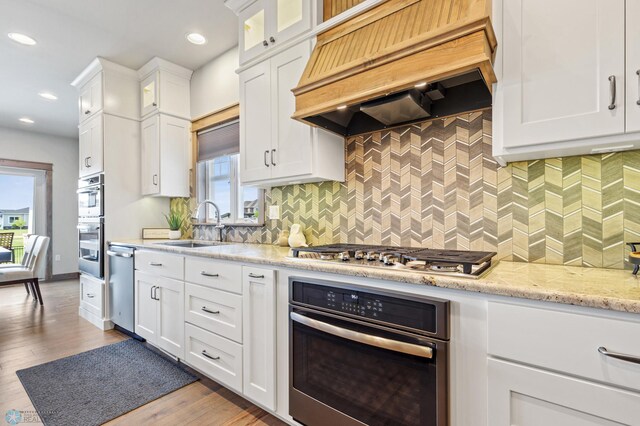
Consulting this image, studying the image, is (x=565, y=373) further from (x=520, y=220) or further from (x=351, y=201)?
(x=351, y=201)

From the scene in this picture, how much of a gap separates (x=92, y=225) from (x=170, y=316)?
1860 millimetres

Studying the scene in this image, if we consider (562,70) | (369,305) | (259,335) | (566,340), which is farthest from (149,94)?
(566,340)

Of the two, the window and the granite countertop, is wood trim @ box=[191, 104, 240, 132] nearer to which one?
the window

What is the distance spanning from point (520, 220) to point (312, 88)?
129 centimetres

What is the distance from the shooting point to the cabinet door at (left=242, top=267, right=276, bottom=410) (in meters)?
1.72

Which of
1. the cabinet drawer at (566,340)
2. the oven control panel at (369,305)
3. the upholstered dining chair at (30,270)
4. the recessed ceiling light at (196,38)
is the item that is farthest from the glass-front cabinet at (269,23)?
the upholstered dining chair at (30,270)

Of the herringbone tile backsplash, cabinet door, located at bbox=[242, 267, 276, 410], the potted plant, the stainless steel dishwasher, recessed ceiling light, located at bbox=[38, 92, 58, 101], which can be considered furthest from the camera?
recessed ceiling light, located at bbox=[38, 92, 58, 101]

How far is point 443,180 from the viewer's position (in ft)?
5.94

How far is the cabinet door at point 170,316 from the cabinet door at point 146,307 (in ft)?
0.25

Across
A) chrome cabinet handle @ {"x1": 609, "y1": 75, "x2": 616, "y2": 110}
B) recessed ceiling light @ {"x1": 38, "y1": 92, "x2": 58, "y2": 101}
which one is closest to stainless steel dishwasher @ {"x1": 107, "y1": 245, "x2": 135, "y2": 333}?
recessed ceiling light @ {"x1": 38, "y1": 92, "x2": 58, "y2": 101}

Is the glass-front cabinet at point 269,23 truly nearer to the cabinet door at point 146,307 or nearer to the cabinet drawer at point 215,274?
the cabinet drawer at point 215,274

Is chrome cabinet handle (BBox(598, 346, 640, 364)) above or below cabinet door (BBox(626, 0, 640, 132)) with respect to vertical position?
below

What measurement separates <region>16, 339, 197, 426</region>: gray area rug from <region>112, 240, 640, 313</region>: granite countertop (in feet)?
Answer: 4.66

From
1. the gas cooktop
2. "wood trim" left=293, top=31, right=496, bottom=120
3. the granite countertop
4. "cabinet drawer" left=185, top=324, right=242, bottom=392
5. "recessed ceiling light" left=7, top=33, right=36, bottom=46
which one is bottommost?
"cabinet drawer" left=185, top=324, right=242, bottom=392
